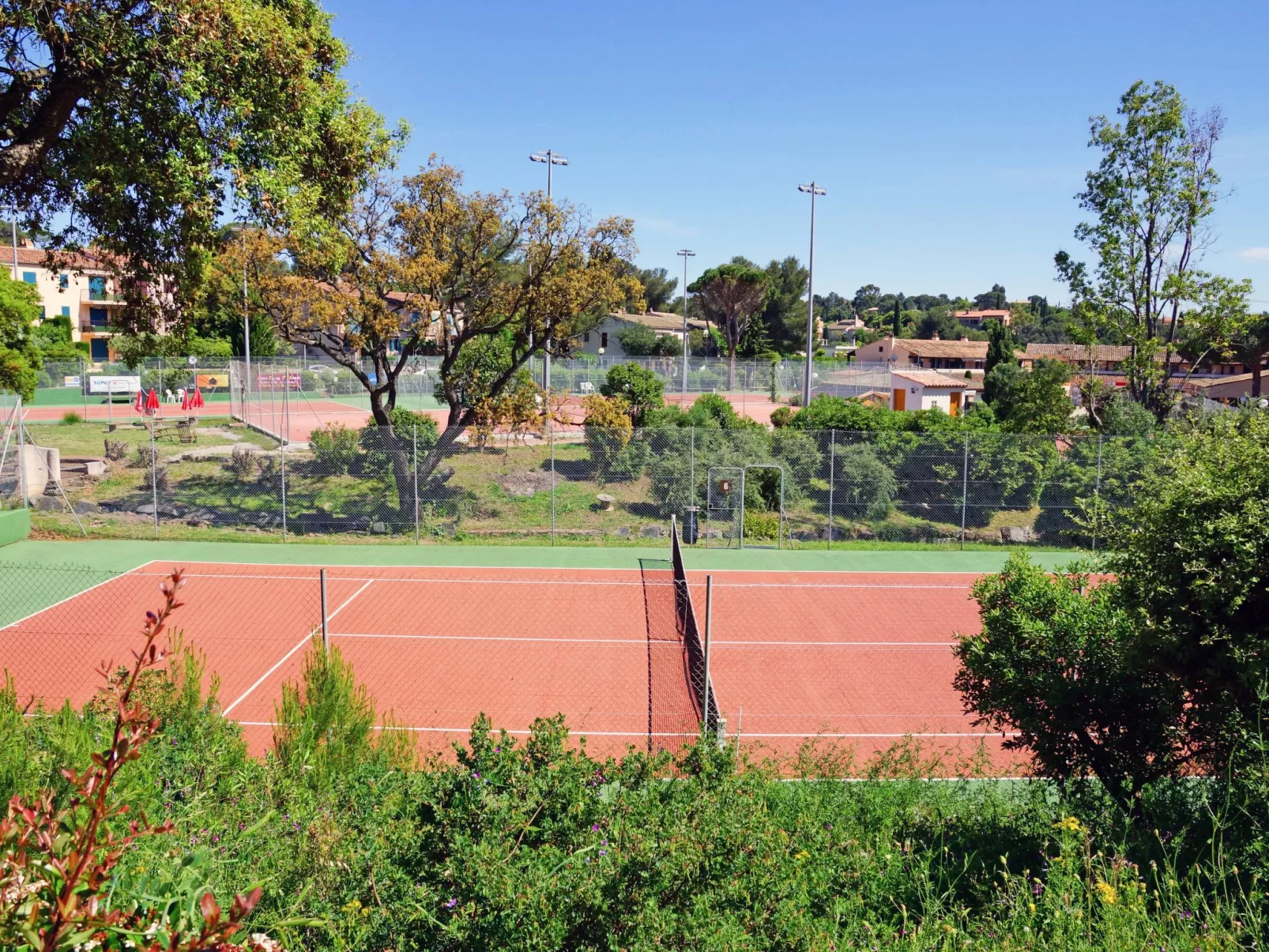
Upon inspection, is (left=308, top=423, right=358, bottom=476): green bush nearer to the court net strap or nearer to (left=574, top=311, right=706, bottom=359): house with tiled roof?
the court net strap

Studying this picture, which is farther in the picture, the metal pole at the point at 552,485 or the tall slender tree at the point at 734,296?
the tall slender tree at the point at 734,296

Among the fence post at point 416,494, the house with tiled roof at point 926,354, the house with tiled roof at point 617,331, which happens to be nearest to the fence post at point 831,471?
the fence post at point 416,494

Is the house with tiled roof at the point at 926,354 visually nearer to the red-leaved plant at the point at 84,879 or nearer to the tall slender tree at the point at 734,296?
the tall slender tree at the point at 734,296

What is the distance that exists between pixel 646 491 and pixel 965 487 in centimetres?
667

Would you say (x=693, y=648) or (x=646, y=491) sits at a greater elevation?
(x=646, y=491)

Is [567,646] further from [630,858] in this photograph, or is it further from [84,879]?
[84,879]

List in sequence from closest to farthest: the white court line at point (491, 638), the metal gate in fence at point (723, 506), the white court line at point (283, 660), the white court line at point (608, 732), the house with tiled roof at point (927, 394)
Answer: the white court line at point (608, 732)
the white court line at point (283, 660)
the white court line at point (491, 638)
the metal gate in fence at point (723, 506)
the house with tiled roof at point (927, 394)

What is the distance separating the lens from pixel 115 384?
1505 inches

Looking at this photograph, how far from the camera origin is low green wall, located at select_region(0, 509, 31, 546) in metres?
18.4

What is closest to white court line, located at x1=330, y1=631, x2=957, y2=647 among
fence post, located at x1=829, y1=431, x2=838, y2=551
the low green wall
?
fence post, located at x1=829, y1=431, x2=838, y2=551

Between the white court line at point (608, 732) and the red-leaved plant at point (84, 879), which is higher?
the red-leaved plant at point (84, 879)

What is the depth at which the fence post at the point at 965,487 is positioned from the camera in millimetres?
20469

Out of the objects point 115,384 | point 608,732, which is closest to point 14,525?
point 608,732

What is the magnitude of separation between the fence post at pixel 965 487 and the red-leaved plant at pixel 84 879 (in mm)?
19613
